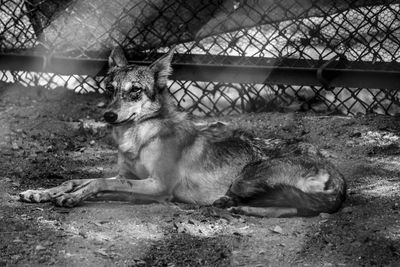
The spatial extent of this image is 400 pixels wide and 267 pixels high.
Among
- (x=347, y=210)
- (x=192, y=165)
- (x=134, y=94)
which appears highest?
(x=134, y=94)

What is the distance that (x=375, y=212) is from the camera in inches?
189

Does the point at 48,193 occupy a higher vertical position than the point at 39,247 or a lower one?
higher

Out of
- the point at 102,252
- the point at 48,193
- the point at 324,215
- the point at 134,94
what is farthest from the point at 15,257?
the point at 324,215

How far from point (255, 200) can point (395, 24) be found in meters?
3.03

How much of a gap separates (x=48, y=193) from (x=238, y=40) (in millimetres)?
2957

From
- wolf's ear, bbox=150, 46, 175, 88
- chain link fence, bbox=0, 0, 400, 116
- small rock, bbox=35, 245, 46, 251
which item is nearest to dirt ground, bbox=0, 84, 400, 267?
small rock, bbox=35, 245, 46, 251

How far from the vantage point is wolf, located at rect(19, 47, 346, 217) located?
4941 mm

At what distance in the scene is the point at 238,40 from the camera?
7.25m

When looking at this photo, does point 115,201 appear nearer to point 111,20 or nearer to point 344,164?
point 344,164

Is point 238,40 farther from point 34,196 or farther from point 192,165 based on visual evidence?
point 34,196

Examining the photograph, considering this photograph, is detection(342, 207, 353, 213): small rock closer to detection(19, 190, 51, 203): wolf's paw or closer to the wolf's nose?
the wolf's nose

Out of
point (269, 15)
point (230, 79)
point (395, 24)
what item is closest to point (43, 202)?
point (230, 79)

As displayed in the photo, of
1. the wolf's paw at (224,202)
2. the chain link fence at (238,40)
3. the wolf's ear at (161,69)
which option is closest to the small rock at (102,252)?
the wolf's paw at (224,202)

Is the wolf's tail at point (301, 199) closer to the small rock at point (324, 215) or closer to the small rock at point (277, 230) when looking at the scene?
the small rock at point (324, 215)
